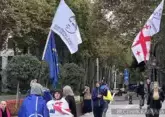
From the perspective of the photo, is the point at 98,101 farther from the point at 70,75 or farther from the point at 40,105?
the point at 70,75

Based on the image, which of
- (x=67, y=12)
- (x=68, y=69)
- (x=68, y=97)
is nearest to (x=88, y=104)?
(x=68, y=69)

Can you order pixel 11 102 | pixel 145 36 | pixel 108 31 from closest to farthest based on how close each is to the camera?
pixel 145 36 → pixel 11 102 → pixel 108 31

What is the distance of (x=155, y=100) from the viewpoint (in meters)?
15.2

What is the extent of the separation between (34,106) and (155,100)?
231 inches

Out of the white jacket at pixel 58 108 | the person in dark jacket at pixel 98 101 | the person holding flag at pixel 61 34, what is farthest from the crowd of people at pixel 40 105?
the person in dark jacket at pixel 98 101

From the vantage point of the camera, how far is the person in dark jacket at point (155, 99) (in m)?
15.1

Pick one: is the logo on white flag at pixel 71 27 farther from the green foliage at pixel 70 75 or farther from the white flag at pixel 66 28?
the green foliage at pixel 70 75

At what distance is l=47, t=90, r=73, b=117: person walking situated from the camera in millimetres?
10727

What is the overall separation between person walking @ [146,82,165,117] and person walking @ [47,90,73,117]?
4.78 m

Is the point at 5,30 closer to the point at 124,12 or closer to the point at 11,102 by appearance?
the point at 11,102

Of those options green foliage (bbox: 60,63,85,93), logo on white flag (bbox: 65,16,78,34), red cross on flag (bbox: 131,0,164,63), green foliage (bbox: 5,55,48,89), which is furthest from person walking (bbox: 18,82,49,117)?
green foliage (bbox: 60,63,85,93)

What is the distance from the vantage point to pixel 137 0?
38.7m

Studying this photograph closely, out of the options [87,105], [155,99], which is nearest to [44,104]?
[155,99]

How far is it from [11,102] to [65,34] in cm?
841
